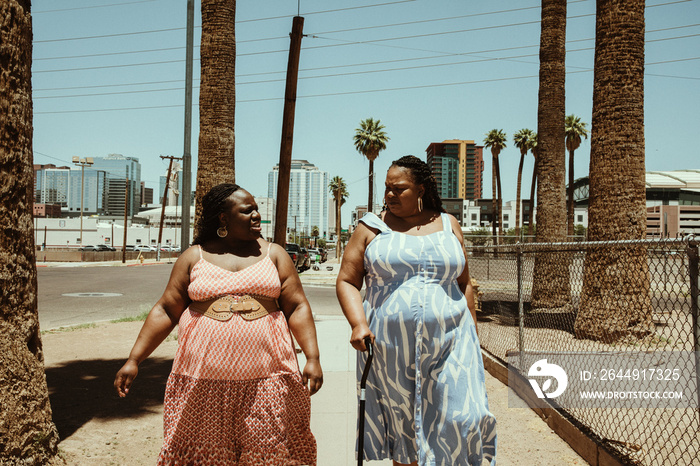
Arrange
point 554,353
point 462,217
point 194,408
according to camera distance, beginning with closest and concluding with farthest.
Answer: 1. point 194,408
2. point 554,353
3. point 462,217

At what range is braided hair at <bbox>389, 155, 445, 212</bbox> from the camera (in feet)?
11.4

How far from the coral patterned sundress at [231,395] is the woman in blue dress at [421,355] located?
0.45 meters

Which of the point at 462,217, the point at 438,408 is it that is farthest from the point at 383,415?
the point at 462,217

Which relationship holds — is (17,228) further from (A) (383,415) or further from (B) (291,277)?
(A) (383,415)

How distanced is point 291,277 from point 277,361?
50cm

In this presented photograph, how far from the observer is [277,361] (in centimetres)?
303

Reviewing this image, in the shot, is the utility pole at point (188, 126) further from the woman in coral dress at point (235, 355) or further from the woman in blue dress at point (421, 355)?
the woman in blue dress at point (421, 355)

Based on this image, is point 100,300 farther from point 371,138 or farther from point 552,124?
point 371,138

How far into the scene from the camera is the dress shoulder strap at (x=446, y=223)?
3.36 m

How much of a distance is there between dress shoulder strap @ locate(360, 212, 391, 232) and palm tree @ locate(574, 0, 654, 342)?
5.98 meters

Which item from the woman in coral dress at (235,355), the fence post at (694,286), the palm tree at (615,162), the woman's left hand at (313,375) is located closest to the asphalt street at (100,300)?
the palm tree at (615,162)

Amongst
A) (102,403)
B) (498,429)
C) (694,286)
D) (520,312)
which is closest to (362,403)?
(694,286)

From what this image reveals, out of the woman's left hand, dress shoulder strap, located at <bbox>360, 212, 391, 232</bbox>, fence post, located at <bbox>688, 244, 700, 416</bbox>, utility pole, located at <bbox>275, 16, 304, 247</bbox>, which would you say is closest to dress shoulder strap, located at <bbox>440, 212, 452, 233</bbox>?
dress shoulder strap, located at <bbox>360, 212, 391, 232</bbox>

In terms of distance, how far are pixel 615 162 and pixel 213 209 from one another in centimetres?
710
